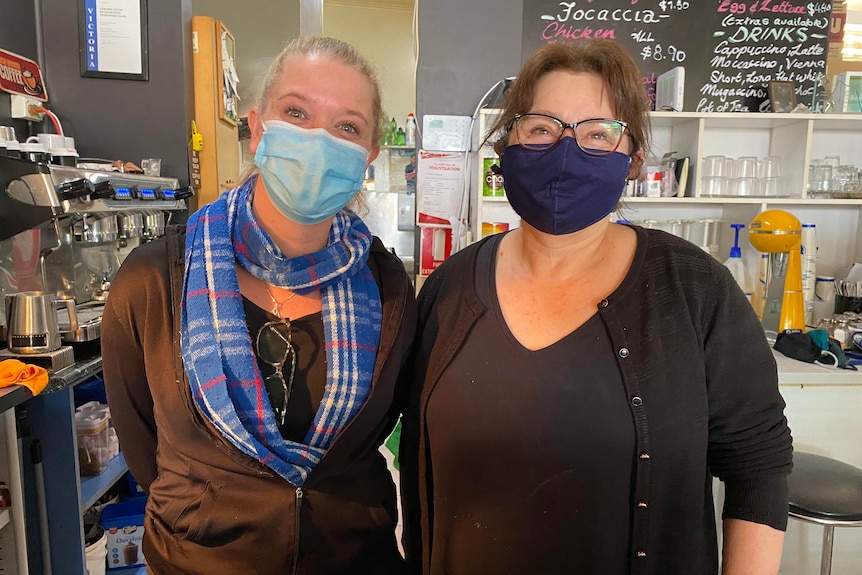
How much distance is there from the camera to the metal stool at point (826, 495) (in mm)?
1623

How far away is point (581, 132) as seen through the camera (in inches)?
45.4

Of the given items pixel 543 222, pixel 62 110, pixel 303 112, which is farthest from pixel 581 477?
pixel 62 110

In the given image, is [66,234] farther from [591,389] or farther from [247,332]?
[591,389]

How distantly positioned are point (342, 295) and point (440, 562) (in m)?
0.58

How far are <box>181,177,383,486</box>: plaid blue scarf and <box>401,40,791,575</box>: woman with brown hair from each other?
179 millimetres

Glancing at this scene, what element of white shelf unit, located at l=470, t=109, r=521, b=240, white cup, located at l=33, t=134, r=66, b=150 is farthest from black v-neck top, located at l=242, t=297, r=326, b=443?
white cup, located at l=33, t=134, r=66, b=150

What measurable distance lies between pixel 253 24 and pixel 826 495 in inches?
184

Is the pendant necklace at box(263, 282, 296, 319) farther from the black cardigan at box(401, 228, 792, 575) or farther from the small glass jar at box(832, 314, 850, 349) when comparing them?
the small glass jar at box(832, 314, 850, 349)

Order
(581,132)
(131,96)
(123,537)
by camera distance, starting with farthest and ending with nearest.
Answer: (131,96), (123,537), (581,132)

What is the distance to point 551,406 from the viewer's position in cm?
109

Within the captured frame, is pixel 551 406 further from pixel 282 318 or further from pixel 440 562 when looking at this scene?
pixel 282 318

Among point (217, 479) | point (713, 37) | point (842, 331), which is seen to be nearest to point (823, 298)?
point (842, 331)

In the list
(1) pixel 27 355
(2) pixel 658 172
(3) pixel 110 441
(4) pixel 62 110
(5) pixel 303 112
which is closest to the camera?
(5) pixel 303 112

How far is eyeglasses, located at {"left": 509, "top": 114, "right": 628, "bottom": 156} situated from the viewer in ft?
3.77
